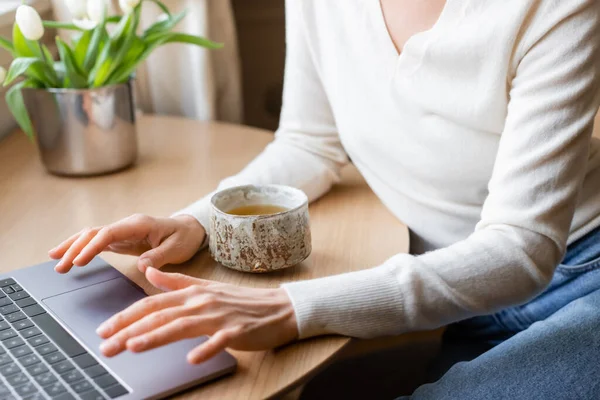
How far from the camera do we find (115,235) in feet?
2.59

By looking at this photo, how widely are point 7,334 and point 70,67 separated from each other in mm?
548

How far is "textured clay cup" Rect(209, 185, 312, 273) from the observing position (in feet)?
2.49

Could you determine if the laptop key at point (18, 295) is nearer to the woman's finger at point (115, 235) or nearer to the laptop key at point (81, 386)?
the woman's finger at point (115, 235)

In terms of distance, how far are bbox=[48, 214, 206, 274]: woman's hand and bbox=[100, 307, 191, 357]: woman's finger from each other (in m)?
0.15

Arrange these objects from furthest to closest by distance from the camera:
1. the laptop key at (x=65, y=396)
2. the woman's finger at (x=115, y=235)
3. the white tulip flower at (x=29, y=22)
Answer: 1. the white tulip flower at (x=29, y=22)
2. the woman's finger at (x=115, y=235)
3. the laptop key at (x=65, y=396)

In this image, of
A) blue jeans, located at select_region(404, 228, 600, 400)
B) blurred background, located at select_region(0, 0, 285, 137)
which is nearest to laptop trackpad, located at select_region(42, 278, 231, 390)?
blue jeans, located at select_region(404, 228, 600, 400)

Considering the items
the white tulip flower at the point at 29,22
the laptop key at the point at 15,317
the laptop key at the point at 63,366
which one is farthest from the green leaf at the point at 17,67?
the laptop key at the point at 63,366

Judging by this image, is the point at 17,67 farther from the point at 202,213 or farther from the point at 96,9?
the point at 202,213

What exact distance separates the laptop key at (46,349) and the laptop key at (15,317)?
0.06 meters

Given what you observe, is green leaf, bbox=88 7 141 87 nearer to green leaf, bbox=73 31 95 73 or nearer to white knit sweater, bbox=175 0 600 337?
green leaf, bbox=73 31 95 73

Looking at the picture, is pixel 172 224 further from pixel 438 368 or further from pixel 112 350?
pixel 438 368

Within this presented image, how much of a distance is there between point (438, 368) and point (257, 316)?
41 centimetres

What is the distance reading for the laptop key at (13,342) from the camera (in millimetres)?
631

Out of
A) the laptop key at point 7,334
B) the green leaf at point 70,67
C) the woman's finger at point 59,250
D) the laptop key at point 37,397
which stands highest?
the green leaf at point 70,67
